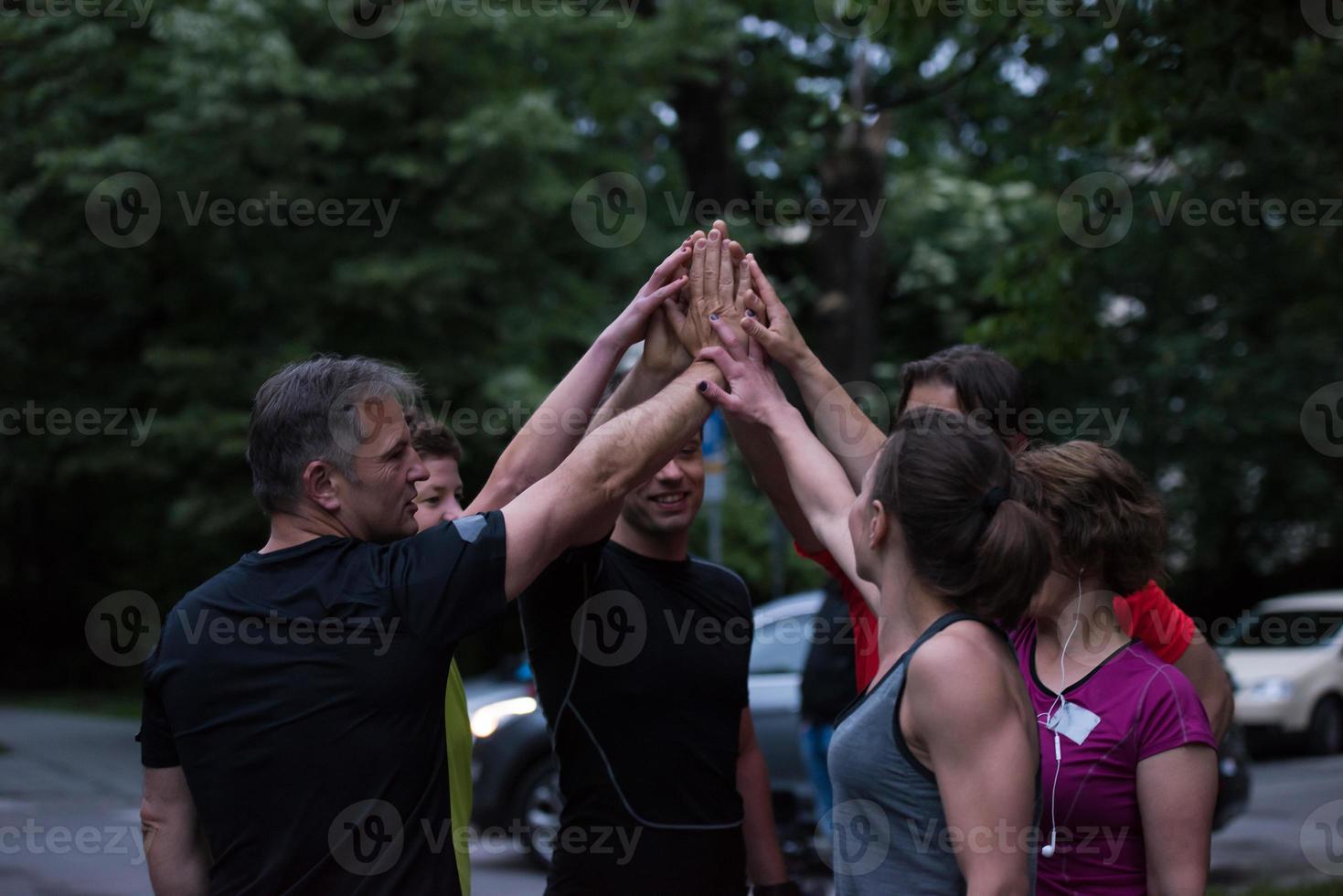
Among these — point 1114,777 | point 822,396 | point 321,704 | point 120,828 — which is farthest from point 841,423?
point 120,828

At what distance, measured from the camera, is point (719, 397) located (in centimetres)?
297

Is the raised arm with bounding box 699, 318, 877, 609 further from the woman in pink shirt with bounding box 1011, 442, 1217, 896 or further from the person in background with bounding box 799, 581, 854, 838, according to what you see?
the person in background with bounding box 799, 581, 854, 838

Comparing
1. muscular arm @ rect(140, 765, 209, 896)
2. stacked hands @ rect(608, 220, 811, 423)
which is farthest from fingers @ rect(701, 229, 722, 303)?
muscular arm @ rect(140, 765, 209, 896)

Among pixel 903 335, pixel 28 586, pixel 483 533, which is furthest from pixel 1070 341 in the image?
pixel 28 586

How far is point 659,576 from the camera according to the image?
11.2 ft

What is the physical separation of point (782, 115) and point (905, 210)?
1.81 m

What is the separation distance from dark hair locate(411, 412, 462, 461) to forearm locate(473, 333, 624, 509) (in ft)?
1.56

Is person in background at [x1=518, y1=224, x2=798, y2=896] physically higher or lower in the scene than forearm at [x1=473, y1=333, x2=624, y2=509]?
lower

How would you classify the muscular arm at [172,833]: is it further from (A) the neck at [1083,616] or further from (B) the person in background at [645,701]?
(A) the neck at [1083,616]

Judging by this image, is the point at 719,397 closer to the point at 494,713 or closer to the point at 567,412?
the point at 567,412

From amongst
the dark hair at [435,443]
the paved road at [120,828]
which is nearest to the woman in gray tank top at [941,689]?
the dark hair at [435,443]

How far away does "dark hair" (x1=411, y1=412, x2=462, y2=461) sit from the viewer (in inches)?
144

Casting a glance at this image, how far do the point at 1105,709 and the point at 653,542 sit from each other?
128 centimetres

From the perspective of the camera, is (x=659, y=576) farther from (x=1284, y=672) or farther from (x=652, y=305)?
(x=1284, y=672)
